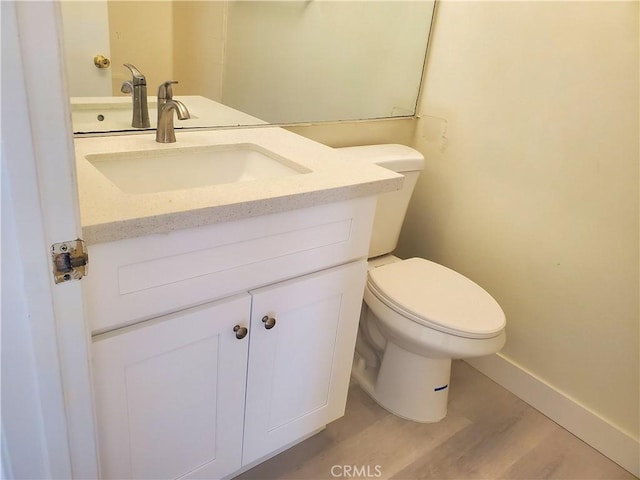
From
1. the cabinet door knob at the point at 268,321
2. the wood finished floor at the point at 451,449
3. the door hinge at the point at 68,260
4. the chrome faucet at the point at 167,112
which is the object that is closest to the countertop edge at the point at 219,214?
the door hinge at the point at 68,260

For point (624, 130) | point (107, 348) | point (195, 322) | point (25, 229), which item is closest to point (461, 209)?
point (624, 130)

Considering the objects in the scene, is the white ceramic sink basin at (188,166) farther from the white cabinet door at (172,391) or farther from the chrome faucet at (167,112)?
the white cabinet door at (172,391)

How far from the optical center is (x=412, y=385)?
160 cm

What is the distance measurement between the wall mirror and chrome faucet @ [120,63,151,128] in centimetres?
2

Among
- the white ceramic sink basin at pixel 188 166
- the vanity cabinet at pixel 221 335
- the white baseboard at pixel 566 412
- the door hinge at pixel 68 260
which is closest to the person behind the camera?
the door hinge at pixel 68 260

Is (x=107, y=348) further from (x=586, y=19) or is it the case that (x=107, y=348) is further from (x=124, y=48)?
(x=586, y=19)

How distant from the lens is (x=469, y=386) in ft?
5.97

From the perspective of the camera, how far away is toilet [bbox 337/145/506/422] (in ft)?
4.62

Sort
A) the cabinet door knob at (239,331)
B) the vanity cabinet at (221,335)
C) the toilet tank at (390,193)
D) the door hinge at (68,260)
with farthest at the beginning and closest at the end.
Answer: the toilet tank at (390,193) → the cabinet door knob at (239,331) → the vanity cabinet at (221,335) → the door hinge at (68,260)

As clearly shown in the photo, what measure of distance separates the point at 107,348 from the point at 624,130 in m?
1.42

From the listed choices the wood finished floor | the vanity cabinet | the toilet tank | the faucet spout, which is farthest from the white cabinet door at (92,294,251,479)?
the toilet tank

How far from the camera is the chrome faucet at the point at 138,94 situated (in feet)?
4.08

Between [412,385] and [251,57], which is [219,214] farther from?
[412,385]

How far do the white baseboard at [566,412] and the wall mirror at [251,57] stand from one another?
3.40 ft
